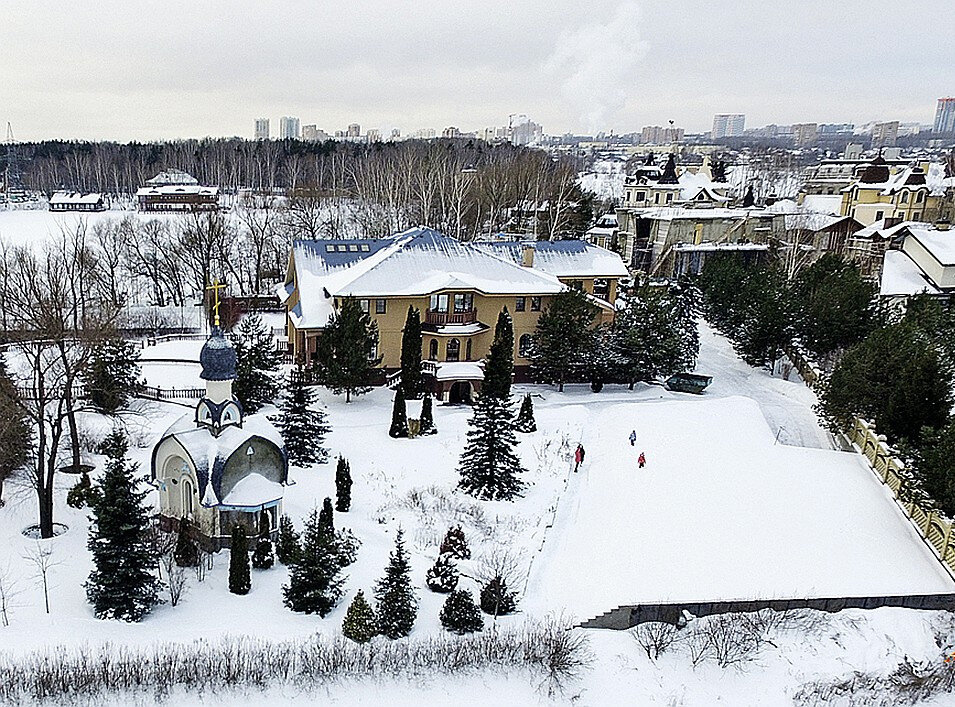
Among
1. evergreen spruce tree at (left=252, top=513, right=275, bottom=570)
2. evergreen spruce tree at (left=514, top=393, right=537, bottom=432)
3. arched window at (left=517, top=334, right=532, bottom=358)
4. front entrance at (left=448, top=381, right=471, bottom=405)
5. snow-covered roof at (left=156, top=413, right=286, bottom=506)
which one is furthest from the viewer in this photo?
arched window at (left=517, top=334, right=532, bottom=358)

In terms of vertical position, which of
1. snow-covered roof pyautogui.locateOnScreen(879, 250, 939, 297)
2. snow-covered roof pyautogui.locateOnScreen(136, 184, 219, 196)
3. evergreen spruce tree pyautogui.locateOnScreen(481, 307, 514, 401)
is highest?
snow-covered roof pyautogui.locateOnScreen(136, 184, 219, 196)

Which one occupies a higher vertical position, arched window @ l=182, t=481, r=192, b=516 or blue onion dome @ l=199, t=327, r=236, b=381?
blue onion dome @ l=199, t=327, r=236, b=381

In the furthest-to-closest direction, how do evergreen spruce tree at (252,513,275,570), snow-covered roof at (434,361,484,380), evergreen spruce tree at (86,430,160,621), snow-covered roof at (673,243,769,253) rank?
1. snow-covered roof at (673,243,769,253)
2. snow-covered roof at (434,361,484,380)
3. evergreen spruce tree at (252,513,275,570)
4. evergreen spruce tree at (86,430,160,621)

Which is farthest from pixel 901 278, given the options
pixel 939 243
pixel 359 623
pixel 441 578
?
pixel 359 623

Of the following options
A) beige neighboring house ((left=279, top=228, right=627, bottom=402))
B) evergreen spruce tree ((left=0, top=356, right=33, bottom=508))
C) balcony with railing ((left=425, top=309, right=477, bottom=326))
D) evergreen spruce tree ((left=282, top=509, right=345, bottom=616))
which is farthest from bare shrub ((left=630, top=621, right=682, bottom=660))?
balcony with railing ((left=425, top=309, right=477, bottom=326))

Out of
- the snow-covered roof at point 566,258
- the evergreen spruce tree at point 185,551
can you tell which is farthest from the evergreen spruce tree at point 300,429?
the snow-covered roof at point 566,258

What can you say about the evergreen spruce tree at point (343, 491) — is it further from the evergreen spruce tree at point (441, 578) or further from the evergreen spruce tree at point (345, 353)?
the evergreen spruce tree at point (345, 353)

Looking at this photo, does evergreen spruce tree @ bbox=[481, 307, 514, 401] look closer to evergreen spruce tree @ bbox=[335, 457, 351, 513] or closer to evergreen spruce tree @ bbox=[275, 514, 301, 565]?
evergreen spruce tree @ bbox=[335, 457, 351, 513]
